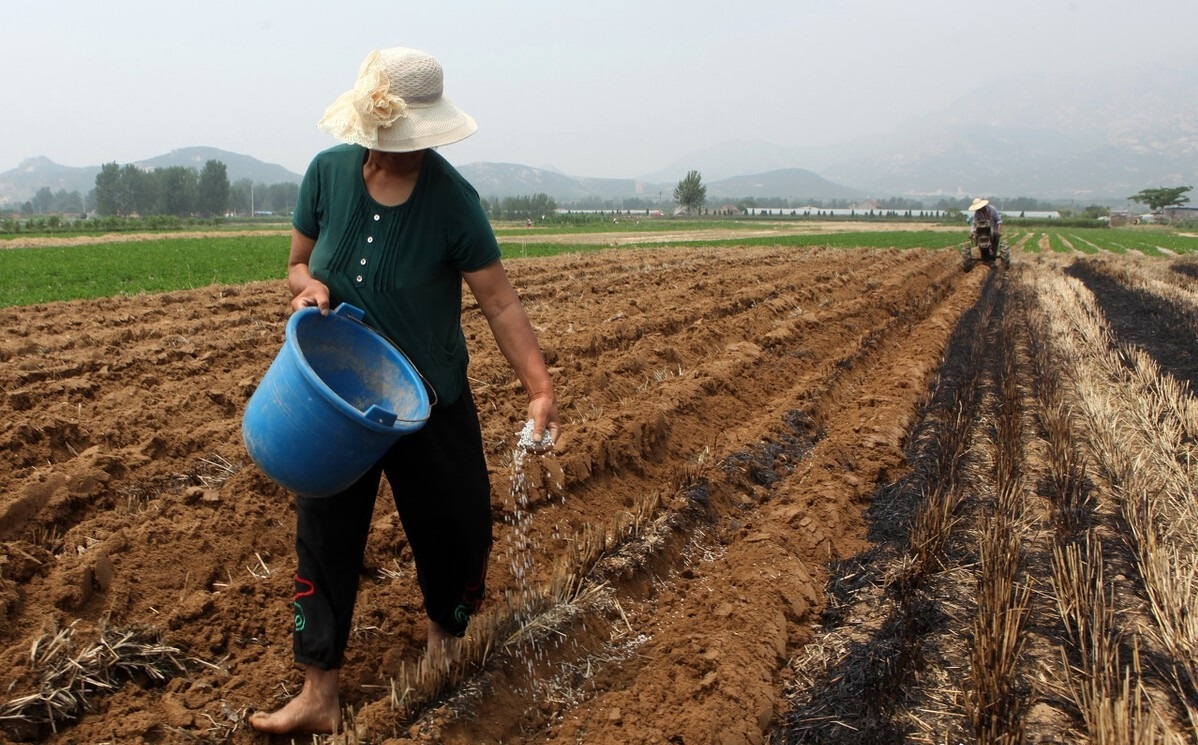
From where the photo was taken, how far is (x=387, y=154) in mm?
2633

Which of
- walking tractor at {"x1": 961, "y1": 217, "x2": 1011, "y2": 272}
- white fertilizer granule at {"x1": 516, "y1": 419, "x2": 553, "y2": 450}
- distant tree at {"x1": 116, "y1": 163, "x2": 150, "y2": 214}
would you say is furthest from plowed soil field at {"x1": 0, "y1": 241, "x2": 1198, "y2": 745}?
distant tree at {"x1": 116, "y1": 163, "x2": 150, "y2": 214}

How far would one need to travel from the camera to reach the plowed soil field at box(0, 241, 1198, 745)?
9.29ft

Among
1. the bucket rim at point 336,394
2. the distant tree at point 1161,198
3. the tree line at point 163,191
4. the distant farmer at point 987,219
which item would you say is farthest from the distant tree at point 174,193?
the bucket rim at point 336,394

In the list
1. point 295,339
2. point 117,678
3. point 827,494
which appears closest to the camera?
point 295,339

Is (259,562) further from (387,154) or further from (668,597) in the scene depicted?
(387,154)

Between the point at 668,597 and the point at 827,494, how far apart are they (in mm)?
1456

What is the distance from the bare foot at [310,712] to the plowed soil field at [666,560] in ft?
0.21

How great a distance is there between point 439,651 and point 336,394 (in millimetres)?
1012

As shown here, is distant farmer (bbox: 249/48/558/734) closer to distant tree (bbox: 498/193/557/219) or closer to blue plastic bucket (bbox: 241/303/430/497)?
blue plastic bucket (bbox: 241/303/430/497)

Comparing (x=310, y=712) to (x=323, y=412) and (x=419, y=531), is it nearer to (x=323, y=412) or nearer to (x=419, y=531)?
(x=419, y=531)

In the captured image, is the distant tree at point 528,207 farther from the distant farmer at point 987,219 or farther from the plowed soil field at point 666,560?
the plowed soil field at point 666,560

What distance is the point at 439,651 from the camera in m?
2.92

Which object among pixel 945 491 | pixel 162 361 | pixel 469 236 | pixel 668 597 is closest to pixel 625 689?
pixel 668 597

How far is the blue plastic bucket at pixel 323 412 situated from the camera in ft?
7.52
